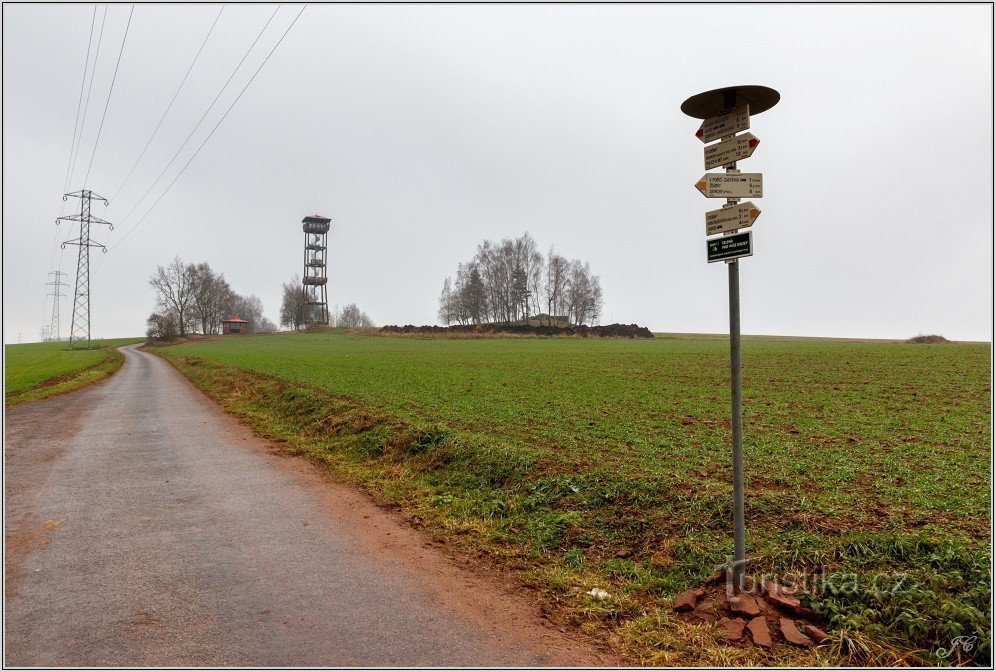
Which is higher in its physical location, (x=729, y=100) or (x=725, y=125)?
(x=729, y=100)

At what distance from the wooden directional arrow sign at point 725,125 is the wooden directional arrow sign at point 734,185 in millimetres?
362

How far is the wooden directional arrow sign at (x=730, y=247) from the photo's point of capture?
4156 millimetres

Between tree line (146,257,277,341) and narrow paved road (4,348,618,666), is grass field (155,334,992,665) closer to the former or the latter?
narrow paved road (4,348,618,666)

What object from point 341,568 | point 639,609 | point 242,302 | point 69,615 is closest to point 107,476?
point 69,615

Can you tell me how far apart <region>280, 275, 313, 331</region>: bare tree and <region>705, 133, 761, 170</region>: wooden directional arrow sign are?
108067 millimetres

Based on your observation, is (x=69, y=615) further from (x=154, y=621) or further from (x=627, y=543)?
(x=627, y=543)

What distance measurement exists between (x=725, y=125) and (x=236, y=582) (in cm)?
566

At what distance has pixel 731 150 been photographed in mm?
4324

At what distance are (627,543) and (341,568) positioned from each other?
114 inches

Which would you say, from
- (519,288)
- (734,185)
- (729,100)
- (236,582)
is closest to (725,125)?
(729,100)

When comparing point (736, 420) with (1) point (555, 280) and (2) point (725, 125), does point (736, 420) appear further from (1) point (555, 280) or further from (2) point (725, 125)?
(1) point (555, 280)

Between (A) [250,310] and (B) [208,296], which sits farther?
(A) [250,310]

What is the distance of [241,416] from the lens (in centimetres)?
1540

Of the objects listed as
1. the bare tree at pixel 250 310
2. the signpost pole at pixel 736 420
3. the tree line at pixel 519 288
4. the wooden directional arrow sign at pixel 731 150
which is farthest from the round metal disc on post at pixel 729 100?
the bare tree at pixel 250 310
